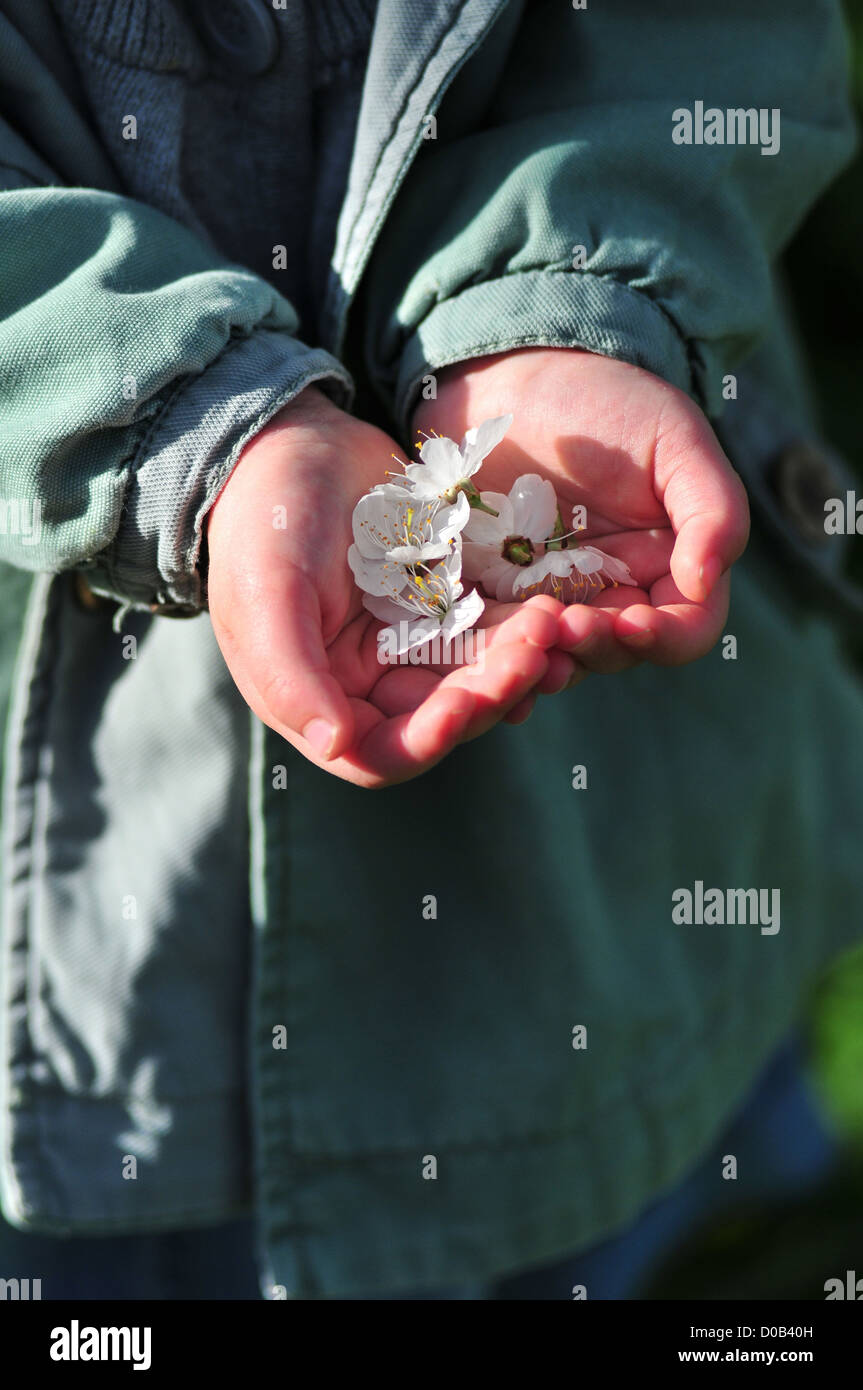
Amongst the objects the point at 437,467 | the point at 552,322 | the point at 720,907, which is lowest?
the point at 720,907

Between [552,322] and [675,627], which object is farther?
[552,322]

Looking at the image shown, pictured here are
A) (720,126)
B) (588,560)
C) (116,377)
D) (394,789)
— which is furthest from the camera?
(394,789)

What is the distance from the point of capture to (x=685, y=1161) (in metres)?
1.62

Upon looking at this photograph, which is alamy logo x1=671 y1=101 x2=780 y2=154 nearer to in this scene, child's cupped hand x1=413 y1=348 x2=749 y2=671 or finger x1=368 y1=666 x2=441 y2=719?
child's cupped hand x1=413 y1=348 x2=749 y2=671

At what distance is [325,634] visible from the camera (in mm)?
1090

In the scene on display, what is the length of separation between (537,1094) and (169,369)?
100 cm

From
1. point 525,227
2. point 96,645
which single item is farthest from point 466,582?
point 96,645

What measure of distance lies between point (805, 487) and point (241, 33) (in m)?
0.93

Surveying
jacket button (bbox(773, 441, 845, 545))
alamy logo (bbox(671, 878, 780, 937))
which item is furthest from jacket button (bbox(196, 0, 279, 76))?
alamy logo (bbox(671, 878, 780, 937))

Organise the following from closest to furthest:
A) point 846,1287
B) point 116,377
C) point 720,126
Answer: point 116,377 < point 720,126 < point 846,1287

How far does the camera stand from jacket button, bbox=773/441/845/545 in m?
1.57

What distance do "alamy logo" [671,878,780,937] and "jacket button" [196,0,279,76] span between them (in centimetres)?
118

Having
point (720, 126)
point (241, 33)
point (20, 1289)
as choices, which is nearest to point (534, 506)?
point (720, 126)
